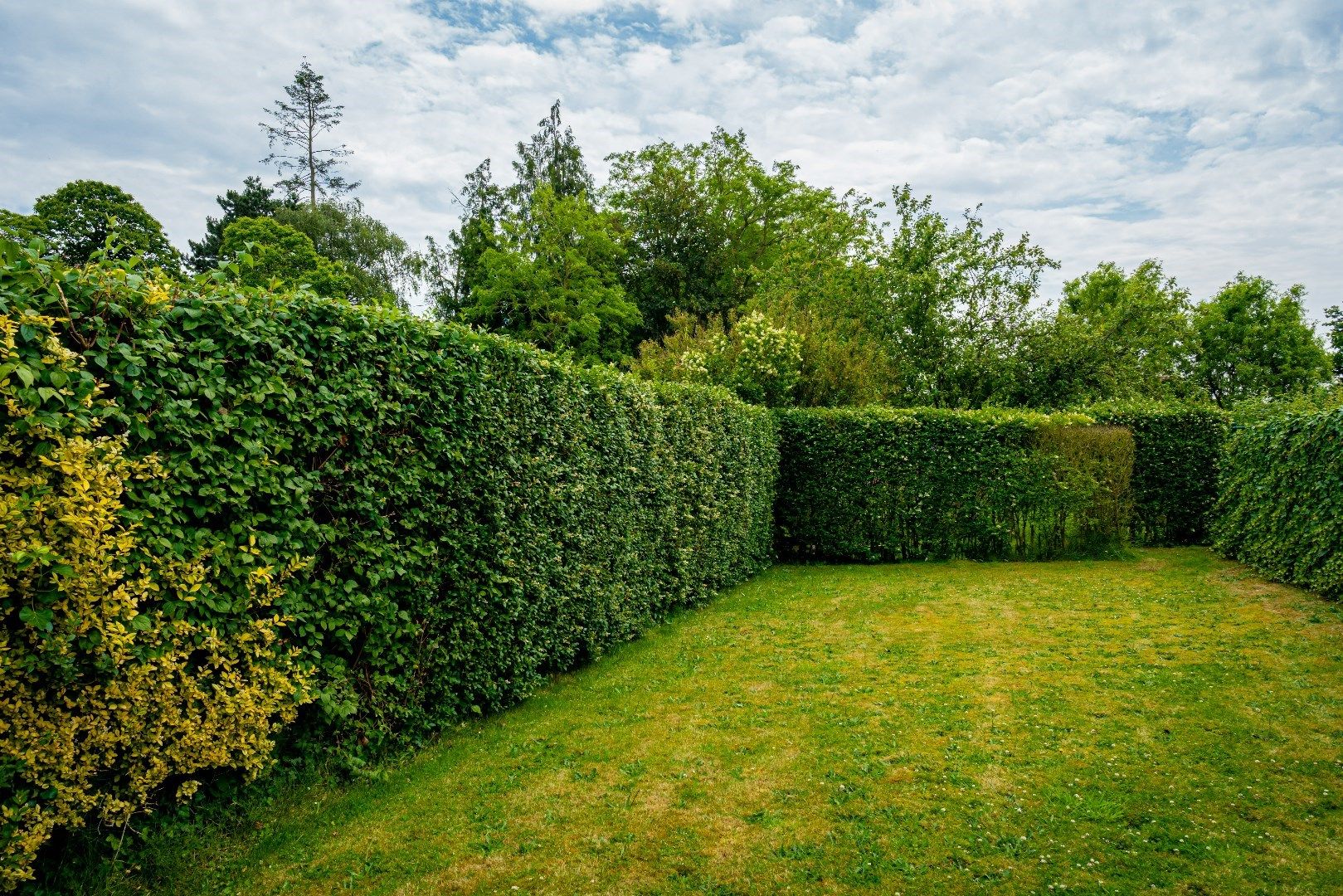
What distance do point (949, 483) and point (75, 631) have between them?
15815mm

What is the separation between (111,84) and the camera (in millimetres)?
7758

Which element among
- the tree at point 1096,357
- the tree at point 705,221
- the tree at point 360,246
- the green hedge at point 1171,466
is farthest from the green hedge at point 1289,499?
the tree at point 360,246

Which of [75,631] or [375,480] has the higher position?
[375,480]

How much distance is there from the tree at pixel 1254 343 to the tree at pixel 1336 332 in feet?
1.78

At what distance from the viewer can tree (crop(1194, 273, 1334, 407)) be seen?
123 feet

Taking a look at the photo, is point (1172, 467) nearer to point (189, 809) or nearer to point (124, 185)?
point (189, 809)

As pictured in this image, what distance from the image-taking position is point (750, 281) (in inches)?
1538

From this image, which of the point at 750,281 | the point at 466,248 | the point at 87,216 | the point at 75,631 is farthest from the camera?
the point at 466,248

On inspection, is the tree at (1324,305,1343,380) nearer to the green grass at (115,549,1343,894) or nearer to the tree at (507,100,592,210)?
the green grass at (115,549,1343,894)

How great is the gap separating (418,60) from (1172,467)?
63.0 feet

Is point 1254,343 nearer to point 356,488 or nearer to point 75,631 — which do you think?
point 356,488

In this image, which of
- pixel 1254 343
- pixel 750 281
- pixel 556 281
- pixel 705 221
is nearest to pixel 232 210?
pixel 556 281

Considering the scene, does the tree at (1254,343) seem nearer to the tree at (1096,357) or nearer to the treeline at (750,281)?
the treeline at (750,281)

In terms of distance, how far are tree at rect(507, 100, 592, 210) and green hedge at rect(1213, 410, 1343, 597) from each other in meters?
34.3
